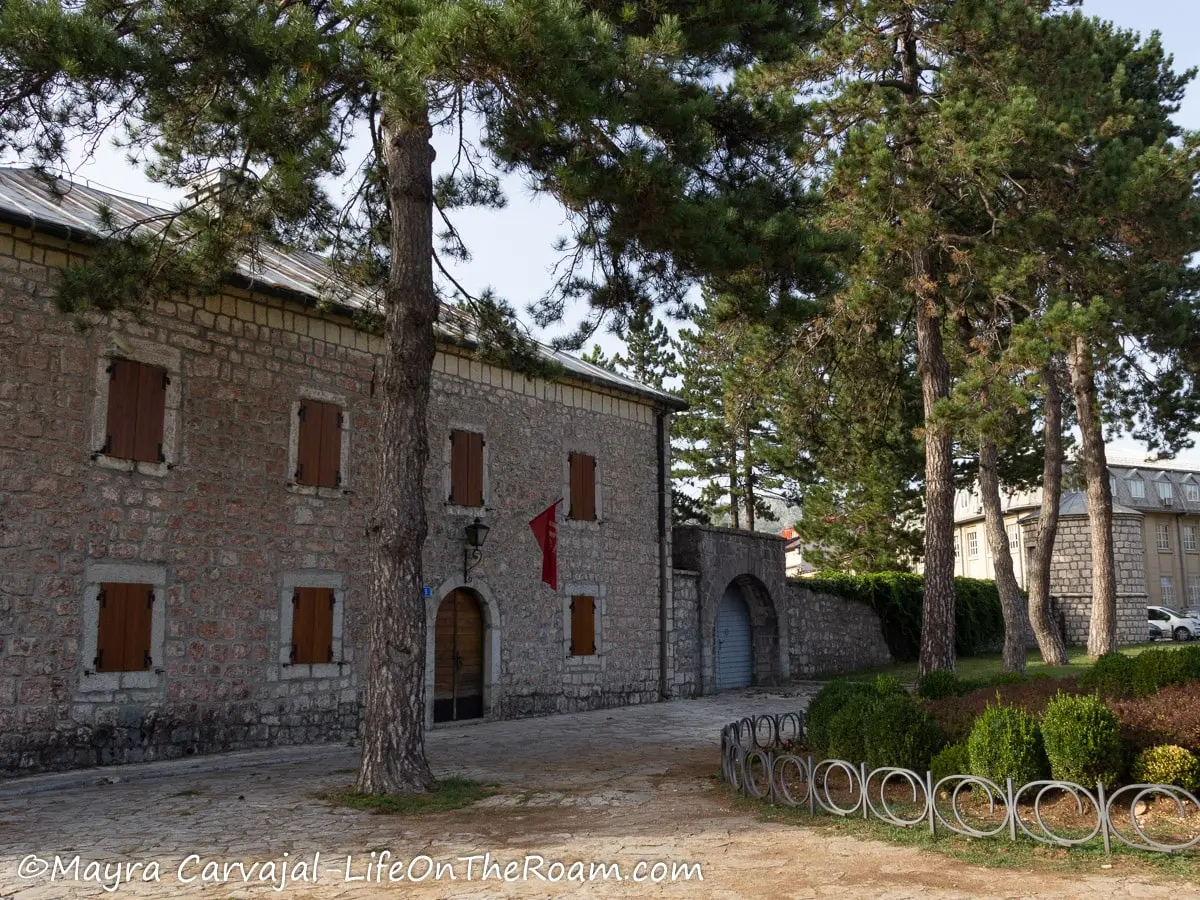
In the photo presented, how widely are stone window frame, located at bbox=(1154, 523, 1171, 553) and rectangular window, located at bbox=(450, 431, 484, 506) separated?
115 ft

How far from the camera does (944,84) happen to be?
15484 mm

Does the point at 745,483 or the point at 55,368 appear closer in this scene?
the point at 55,368

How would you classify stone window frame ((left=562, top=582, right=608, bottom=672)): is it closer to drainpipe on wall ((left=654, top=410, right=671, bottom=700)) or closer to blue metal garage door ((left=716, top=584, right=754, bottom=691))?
drainpipe on wall ((left=654, top=410, right=671, bottom=700))

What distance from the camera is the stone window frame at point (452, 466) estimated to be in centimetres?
1412

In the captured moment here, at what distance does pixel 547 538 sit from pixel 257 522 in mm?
4559

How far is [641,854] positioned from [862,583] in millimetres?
19030

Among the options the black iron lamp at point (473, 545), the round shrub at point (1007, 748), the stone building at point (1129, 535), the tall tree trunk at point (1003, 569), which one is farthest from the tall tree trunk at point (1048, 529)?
the round shrub at point (1007, 748)

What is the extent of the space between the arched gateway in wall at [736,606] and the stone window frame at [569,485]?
9.40 feet

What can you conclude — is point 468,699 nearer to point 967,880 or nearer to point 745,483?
point 967,880

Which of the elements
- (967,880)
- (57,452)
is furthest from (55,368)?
(967,880)

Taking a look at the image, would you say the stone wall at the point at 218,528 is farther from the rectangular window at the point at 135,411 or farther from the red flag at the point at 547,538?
the red flag at the point at 547,538

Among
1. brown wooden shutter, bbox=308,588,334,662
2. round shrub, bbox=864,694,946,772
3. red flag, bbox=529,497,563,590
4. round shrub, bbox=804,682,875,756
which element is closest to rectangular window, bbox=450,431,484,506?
red flag, bbox=529,497,563,590

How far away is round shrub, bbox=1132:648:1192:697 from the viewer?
841 cm

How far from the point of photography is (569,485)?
1602 centimetres
